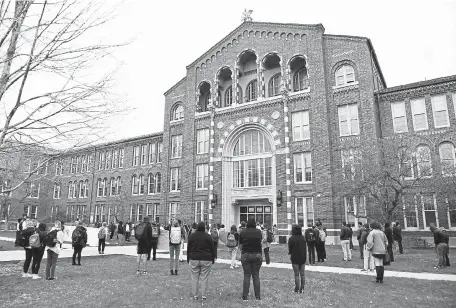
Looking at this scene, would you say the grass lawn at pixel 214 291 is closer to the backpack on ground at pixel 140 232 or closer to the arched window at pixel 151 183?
the backpack on ground at pixel 140 232

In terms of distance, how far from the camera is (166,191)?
108 feet

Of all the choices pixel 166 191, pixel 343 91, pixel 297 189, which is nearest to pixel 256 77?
pixel 343 91

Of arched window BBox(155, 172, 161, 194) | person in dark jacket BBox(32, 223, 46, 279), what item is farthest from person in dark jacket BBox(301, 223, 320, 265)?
arched window BBox(155, 172, 161, 194)

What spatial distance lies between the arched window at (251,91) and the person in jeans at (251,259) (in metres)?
23.4

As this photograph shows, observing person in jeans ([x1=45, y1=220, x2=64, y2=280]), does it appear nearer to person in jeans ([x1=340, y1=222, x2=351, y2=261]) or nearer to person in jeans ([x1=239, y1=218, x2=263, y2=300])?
person in jeans ([x1=239, y1=218, x2=263, y2=300])

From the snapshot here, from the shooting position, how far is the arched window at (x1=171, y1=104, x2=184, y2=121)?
112ft

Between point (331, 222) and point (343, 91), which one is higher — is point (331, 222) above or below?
below

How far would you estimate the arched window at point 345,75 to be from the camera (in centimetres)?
2512

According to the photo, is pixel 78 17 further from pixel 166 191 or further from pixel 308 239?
pixel 166 191

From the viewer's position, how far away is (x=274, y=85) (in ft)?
95.9

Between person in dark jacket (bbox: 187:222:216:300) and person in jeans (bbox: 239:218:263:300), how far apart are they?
80 cm

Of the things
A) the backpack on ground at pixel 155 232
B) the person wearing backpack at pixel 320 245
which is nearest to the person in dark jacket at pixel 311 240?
the person wearing backpack at pixel 320 245

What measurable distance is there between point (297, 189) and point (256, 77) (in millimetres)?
11199

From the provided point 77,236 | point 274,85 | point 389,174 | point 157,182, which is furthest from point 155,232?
point 157,182
